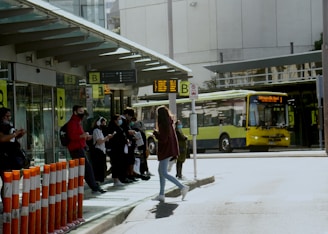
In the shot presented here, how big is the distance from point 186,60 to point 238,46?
4115mm

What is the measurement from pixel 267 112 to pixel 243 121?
1424 mm

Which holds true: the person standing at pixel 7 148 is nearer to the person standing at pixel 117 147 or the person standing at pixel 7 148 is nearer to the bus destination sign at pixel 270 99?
the person standing at pixel 117 147

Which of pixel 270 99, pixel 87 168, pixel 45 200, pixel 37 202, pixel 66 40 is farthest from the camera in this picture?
pixel 270 99

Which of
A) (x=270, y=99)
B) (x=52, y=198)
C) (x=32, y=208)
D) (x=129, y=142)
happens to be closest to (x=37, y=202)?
(x=32, y=208)

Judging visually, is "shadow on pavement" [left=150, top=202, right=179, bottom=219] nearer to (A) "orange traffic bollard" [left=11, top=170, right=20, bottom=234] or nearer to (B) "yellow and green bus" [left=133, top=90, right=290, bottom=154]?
(A) "orange traffic bollard" [left=11, top=170, right=20, bottom=234]

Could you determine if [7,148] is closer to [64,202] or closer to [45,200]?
[64,202]

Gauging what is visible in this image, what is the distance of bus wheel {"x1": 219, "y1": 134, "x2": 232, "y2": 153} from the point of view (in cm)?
3719

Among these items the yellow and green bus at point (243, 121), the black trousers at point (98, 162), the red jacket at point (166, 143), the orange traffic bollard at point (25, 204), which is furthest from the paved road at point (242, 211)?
the yellow and green bus at point (243, 121)

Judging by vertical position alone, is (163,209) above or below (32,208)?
below

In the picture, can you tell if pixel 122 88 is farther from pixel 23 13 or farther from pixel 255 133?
pixel 255 133

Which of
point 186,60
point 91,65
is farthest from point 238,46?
point 91,65

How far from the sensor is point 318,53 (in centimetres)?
4031

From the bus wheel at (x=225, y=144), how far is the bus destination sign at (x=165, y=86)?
595 inches

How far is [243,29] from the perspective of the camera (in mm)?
50125
